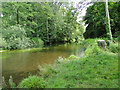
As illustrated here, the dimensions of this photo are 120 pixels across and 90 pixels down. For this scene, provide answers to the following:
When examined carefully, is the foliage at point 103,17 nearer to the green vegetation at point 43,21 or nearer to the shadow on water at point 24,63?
the green vegetation at point 43,21

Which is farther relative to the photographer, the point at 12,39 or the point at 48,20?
the point at 48,20

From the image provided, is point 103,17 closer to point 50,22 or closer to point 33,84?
point 50,22

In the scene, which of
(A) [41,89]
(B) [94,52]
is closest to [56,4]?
(B) [94,52]

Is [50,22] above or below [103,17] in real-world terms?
above

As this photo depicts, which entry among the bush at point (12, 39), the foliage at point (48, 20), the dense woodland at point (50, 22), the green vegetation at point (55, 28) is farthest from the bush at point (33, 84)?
the foliage at point (48, 20)

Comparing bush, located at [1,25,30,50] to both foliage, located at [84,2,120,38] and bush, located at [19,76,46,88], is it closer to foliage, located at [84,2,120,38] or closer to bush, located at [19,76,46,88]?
foliage, located at [84,2,120,38]

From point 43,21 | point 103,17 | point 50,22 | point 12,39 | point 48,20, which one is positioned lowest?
point 12,39

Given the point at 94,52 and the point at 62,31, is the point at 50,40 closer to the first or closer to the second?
the point at 62,31

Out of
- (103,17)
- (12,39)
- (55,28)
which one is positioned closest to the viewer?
(12,39)

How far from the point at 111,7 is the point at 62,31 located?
37.5 feet

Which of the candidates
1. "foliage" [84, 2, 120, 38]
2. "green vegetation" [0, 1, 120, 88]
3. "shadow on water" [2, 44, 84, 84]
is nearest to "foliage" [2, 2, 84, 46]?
"green vegetation" [0, 1, 120, 88]

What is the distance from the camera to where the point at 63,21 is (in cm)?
2427

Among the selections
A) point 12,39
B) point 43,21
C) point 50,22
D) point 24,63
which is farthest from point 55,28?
point 24,63

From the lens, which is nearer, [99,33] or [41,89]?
[41,89]
